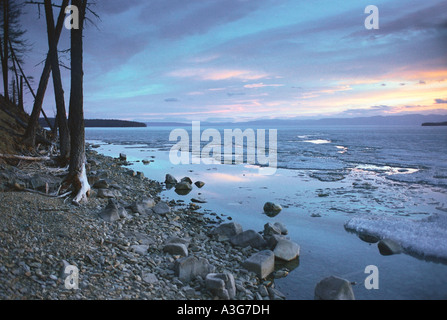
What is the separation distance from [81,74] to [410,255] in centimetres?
928

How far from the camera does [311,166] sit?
1831 centimetres

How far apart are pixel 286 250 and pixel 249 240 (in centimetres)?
89

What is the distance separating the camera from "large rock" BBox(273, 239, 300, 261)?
18.7 feet

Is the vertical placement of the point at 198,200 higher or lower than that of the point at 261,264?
higher

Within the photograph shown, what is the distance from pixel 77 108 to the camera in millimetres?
7758

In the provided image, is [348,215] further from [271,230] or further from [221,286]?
[221,286]

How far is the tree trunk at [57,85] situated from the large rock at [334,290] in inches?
342

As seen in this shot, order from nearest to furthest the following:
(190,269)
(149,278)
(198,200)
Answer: (149,278) → (190,269) → (198,200)

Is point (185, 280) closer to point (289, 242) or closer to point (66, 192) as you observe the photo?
point (289, 242)

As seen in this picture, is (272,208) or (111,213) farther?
(272,208)

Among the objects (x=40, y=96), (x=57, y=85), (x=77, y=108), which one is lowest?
(x=77, y=108)

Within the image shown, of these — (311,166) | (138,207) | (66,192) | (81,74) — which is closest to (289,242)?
(138,207)

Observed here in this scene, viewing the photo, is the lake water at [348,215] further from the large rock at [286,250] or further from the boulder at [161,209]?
the boulder at [161,209]

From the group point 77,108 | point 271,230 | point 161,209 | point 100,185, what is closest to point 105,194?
point 100,185
